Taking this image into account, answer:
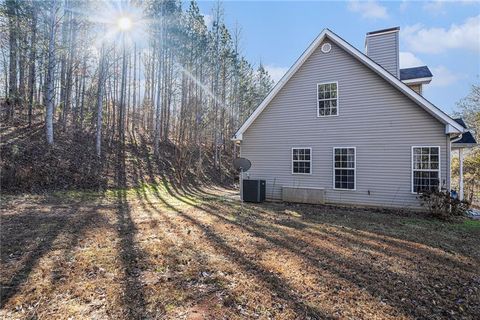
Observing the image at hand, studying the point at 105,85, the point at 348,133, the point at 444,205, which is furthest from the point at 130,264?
the point at 105,85

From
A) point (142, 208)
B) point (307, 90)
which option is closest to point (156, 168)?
point (142, 208)

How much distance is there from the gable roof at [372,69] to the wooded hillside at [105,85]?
8.55 m

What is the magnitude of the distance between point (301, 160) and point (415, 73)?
648 cm

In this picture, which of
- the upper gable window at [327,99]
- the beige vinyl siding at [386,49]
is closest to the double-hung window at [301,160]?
the upper gable window at [327,99]

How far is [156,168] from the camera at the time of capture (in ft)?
55.4

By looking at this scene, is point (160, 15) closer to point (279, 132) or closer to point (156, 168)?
point (156, 168)

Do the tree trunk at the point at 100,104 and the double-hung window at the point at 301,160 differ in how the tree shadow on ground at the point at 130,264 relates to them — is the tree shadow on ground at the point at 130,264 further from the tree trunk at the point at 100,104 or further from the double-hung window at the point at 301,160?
the tree trunk at the point at 100,104

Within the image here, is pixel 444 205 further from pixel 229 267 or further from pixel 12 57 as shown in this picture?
pixel 12 57

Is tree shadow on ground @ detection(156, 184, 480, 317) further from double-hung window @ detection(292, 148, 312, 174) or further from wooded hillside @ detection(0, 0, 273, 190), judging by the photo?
wooded hillside @ detection(0, 0, 273, 190)

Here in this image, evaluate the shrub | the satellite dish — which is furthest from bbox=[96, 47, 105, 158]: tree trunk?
the shrub

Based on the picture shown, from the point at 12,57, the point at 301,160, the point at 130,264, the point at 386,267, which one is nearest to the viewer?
the point at 130,264

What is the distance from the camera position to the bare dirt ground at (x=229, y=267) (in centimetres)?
307

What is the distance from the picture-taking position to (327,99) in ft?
35.4

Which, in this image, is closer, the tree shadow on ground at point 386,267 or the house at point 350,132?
the tree shadow on ground at point 386,267
